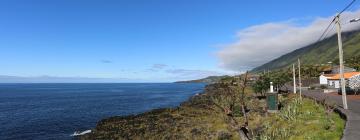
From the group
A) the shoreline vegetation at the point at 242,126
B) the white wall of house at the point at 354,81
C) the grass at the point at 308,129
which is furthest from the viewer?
the white wall of house at the point at 354,81

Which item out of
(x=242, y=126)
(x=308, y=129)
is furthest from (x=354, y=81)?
(x=242, y=126)

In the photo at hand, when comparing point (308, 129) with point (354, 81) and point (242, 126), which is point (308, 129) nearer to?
point (242, 126)

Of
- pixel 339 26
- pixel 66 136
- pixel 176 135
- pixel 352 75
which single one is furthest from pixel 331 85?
pixel 66 136

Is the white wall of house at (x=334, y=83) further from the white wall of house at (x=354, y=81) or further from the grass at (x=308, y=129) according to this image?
the grass at (x=308, y=129)

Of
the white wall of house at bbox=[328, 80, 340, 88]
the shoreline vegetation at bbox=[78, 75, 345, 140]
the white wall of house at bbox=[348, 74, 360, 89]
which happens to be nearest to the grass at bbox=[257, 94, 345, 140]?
the shoreline vegetation at bbox=[78, 75, 345, 140]

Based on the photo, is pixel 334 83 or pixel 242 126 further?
pixel 334 83

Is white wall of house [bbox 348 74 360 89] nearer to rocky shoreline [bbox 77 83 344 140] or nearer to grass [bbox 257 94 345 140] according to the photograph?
rocky shoreline [bbox 77 83 344 140]

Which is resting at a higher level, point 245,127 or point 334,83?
point 334,83

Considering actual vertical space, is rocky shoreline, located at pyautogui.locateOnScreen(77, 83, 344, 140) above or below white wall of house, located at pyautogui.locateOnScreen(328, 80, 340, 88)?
below

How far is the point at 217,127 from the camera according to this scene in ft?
104

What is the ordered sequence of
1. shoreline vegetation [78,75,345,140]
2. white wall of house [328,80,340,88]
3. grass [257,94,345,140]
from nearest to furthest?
shoreline vegetation [78,75,345,140], grass [257,94,345,140], white wall of house [328,80,340,88]

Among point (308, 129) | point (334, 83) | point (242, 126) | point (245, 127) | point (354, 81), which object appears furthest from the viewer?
point (334, 83)

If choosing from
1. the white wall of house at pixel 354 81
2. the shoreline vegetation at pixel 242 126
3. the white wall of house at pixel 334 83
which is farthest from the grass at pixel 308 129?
the white wall of house at pixel 334 83

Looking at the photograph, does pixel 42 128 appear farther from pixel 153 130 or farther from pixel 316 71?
pixel 316 71
